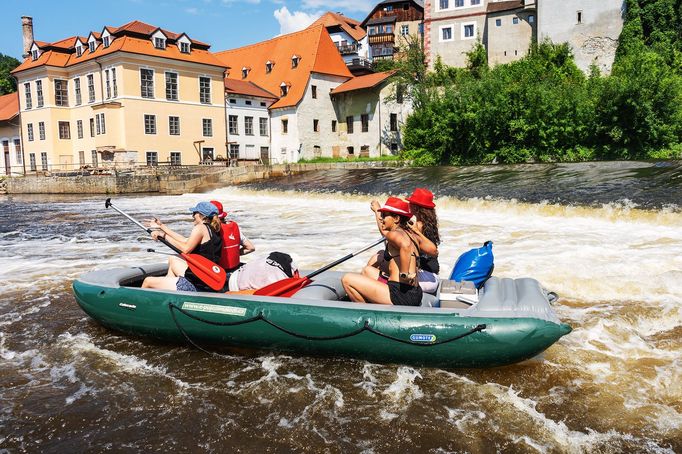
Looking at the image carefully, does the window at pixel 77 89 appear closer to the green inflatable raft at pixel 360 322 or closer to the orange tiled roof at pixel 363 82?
the orange tiled roof at pixel 363 82

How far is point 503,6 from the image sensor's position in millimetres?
43594

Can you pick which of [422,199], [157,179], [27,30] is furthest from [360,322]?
[27,30]

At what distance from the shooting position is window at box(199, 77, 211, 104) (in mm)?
39344

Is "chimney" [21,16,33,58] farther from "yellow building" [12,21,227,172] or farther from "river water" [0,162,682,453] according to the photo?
"river water" [0,162,682,453]

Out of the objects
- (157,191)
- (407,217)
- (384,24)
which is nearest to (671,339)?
(407,217)

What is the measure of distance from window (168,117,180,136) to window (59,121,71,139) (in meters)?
8.16

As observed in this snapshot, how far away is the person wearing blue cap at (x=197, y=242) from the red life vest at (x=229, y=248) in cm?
10

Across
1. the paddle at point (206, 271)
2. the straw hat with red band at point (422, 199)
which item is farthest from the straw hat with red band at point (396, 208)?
the paddle at point (206, 271)

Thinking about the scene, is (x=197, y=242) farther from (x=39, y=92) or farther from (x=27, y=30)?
(x=27, y=30)

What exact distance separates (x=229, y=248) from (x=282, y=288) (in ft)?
2.84

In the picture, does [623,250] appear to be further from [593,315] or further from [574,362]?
[574,362]

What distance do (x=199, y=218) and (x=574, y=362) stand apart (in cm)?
381

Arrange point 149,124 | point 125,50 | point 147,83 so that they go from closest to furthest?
point 125,50
point 147,83
point 149,124

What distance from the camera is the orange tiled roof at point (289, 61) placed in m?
42.6
